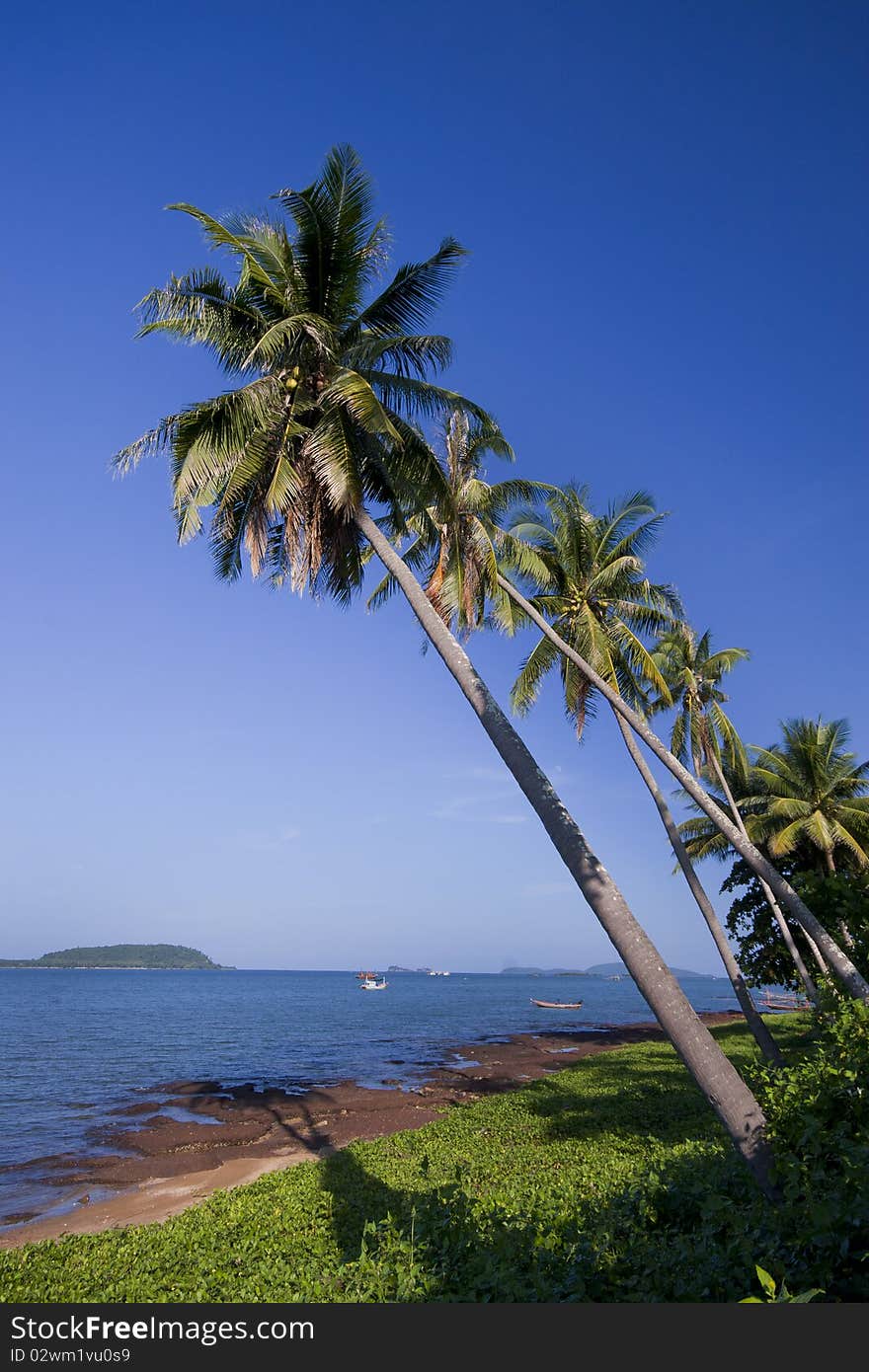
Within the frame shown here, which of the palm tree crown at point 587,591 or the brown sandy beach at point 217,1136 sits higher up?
the palm tree crown at point 587,591

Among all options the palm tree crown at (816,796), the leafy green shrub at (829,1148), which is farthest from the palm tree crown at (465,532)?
the palm tree crown at (816,796)

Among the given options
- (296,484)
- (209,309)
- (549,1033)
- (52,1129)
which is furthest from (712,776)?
(549,1033)

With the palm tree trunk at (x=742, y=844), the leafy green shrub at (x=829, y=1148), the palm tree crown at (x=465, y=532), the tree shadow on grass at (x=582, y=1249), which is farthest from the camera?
the palm tree crown at (x=465, y=532)

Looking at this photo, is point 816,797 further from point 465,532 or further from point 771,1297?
point 771,1297

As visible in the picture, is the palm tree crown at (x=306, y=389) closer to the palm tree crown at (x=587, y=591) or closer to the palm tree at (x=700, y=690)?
the palm tree crown at (x=587, y=591)

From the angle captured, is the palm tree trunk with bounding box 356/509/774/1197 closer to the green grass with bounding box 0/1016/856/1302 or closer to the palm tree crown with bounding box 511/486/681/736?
the green grass with bounding box 0/1016/856/1302

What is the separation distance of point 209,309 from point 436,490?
433cm

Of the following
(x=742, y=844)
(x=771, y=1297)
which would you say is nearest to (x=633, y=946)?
(x=771, y=1297)

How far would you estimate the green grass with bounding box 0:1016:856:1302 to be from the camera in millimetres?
4305

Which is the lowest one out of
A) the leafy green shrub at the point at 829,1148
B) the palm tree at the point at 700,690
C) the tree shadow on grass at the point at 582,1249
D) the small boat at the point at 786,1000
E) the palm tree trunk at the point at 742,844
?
the small boat at the point at 786,1000

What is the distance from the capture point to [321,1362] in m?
3.39

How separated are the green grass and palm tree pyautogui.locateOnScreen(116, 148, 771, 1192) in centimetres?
556

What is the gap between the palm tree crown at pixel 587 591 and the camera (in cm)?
1697

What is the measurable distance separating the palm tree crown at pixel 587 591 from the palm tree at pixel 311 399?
20.6ft
